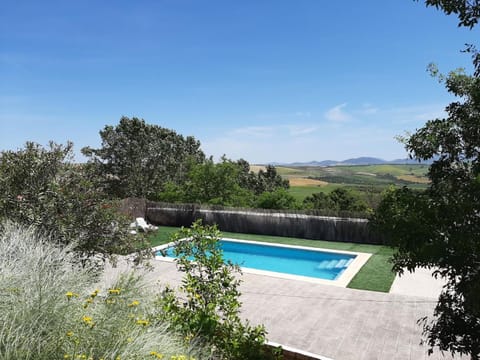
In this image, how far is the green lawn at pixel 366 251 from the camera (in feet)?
30.3

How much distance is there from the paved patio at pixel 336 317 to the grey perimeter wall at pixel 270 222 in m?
5.87

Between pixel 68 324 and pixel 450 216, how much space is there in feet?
11.4

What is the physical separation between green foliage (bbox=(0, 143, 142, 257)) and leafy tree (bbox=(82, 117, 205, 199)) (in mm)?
19287

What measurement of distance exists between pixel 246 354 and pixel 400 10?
15.5 feet

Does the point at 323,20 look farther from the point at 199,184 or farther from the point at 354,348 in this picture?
the point at 199,184

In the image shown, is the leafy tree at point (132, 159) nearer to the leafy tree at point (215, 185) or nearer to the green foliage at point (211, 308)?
the leafy tree at point (215, 185)

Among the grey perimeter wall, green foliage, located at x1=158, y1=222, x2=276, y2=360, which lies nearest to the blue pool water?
the grey perimeter wall

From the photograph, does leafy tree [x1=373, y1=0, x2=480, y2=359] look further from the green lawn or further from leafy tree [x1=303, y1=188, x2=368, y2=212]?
leafy tree [x1=303, y1=188, x2=368, y2=212]

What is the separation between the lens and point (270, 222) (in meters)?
16.2

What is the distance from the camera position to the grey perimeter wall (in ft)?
47.9

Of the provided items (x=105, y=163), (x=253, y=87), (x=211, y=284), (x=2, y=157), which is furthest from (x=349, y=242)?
(x=105, y=163)

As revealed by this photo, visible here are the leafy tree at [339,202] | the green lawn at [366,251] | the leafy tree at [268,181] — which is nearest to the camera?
the green lawn at [366,251]

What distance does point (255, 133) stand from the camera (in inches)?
1118

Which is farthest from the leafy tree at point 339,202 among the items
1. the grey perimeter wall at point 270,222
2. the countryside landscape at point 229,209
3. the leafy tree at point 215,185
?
the grey perimeter wall at point 270,222
